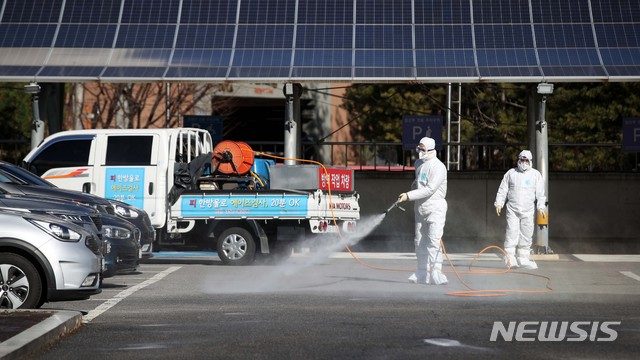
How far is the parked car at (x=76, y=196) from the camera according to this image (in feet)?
51.2

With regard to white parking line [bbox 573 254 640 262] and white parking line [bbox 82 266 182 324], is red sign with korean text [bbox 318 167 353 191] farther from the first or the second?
white parking line [bbox 573 254 640 262]

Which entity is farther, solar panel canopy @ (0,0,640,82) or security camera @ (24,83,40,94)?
security camera @ (24,83,40,94)

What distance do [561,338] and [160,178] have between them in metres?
10.9

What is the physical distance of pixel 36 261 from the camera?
1184 cm

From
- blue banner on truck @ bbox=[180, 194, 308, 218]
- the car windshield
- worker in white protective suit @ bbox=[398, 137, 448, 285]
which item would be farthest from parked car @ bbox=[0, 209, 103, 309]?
blue banner on truck @ bbox=[180, 194, 308, 218]

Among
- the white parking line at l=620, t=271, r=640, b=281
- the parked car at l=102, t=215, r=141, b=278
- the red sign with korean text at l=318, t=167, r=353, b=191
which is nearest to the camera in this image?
the parked car at l=102, t=215, r=141, b=278

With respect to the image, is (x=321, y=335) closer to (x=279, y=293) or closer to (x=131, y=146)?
(x=279, y=293)

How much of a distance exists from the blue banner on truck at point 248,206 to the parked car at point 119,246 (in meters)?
3.57

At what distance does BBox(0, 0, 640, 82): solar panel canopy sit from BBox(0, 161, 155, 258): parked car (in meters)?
5.68

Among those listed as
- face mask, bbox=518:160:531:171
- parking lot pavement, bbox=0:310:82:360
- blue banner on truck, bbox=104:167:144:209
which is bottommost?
parking lot pavement, bbox=0:310:82:360

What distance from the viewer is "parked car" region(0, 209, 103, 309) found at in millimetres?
11688

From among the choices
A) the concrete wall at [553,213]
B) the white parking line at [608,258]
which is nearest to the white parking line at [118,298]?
the white parking line at [608,258]

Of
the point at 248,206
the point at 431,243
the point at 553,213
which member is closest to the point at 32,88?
the point at 248,206

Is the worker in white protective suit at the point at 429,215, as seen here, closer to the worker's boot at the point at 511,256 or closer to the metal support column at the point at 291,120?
the worker's boot at the point at 511,256
